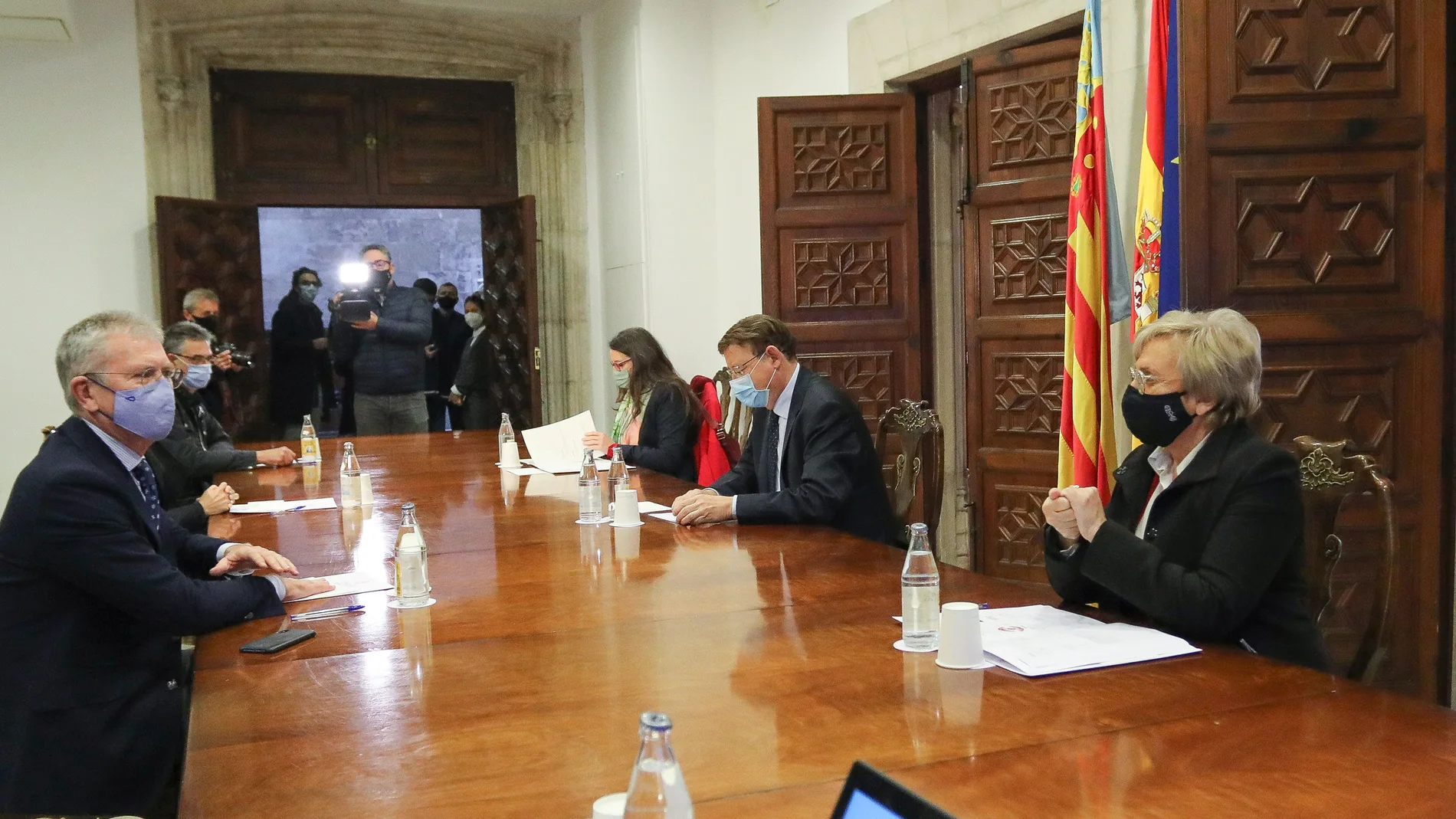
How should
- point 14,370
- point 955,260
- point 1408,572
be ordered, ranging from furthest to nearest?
point 14,370
point 955,260
point 1408,572

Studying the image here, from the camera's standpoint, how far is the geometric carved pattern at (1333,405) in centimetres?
363

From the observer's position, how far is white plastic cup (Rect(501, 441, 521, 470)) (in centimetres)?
468

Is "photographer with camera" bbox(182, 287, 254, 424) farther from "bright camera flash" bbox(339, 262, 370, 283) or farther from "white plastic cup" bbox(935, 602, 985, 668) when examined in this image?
"white plastic cup" bbox(935, 602, 985, 668)

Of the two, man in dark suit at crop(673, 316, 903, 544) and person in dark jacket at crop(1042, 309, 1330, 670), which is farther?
man in dark suit at crop(673, 316, 903, 544)

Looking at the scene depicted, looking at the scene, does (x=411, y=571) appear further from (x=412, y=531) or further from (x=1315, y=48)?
(x=1315, y=48)

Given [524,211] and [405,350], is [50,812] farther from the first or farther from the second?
[524,211]

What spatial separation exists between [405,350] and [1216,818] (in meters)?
6.85

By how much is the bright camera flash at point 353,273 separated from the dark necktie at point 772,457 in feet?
30.0

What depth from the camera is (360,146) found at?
8234 mm

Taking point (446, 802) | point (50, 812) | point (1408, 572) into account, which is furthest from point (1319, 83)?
point (50, 812)

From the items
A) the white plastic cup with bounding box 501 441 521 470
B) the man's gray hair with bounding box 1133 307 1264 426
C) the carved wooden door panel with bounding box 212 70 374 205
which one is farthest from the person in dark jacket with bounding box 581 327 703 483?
the carved wooden door panel with bounding box 212 70 374 205

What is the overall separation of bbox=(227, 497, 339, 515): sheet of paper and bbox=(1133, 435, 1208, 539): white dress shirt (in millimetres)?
2517

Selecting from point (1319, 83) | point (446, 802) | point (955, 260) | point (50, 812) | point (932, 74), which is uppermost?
point (932, 74)

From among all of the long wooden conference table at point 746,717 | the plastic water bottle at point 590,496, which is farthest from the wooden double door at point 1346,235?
the plastic water bottle at point 590,496
